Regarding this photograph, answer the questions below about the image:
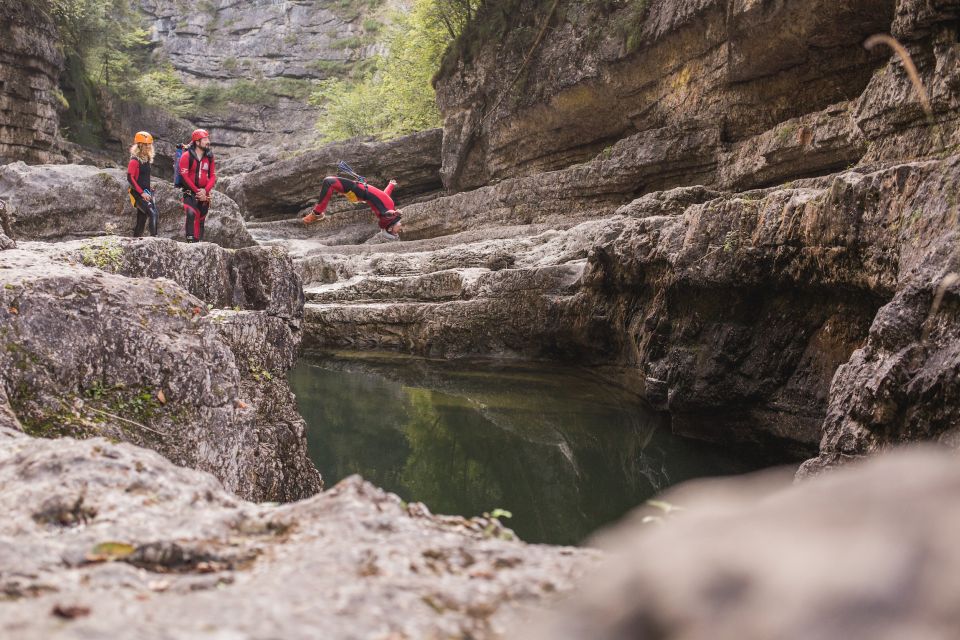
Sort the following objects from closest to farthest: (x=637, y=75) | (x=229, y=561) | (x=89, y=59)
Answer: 1. (x=229, y=561)
2. (x=637, y=75)
3. (x=89, y=59)

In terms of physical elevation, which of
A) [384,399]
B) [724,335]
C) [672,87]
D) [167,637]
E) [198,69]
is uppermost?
[198,69]

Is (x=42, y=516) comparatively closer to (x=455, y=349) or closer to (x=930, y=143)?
(x=930, y=143)

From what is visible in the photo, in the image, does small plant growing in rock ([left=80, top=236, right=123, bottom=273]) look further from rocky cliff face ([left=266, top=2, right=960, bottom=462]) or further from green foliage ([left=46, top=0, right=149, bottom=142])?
green foliage ([left=46, top=0, right=149, bottom=142])

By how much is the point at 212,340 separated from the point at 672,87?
14.1m

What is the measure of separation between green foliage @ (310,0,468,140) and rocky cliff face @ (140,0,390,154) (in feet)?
13.3

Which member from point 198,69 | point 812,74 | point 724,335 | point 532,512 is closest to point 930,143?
point 724,335

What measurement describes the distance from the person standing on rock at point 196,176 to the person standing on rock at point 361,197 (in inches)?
86.0

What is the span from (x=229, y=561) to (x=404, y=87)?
26.2 m

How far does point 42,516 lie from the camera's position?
7.11ft

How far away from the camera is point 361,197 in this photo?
12.3 m

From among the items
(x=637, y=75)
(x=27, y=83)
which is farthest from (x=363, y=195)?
(x=27, y=83)

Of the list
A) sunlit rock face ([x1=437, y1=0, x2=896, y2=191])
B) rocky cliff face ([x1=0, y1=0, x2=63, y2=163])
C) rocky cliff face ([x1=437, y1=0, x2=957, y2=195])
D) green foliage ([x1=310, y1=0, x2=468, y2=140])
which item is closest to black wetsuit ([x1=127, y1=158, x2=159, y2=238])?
rocky cliff face ([x1=437, y1=0, x2=957, y2=195])

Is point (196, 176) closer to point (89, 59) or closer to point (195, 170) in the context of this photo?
point (195, 170)

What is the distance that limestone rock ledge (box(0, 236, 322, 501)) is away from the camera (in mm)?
3814
